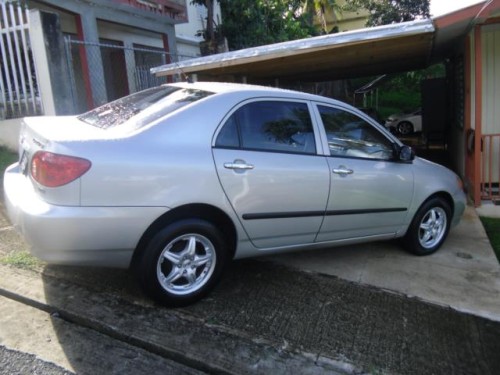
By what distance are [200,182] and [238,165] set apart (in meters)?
0.33

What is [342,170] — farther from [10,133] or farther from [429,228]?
[10,133]

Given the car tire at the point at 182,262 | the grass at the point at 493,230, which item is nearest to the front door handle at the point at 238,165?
the car tire at the point at 182,262

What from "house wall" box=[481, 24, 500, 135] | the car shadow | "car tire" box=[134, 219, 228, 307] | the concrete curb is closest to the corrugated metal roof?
"house wall" box=[481, 24, 500, 135]

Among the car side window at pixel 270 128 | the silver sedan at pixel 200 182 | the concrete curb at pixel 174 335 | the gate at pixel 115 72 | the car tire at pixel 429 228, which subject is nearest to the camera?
the concrete curb at pixel 174 335

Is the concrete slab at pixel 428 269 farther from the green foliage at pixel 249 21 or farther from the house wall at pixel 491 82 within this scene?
the green foliage at pixel 249 21

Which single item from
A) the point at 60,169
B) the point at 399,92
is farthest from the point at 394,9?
the point at 60,169

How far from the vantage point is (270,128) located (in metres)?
3.76

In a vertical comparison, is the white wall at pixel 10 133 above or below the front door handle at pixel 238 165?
above

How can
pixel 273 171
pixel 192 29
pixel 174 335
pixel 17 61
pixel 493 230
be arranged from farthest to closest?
pixel 192 29 → pixel 17 61 → pixel 493 230 → pixel 273 171 → pixel 174 335

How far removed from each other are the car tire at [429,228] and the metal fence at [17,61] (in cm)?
556

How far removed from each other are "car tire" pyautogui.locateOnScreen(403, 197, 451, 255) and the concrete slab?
0.10m

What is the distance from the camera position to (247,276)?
4.07 meters

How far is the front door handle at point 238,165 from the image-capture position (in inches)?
133

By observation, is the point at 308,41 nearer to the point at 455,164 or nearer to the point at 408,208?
the point at 408,208
